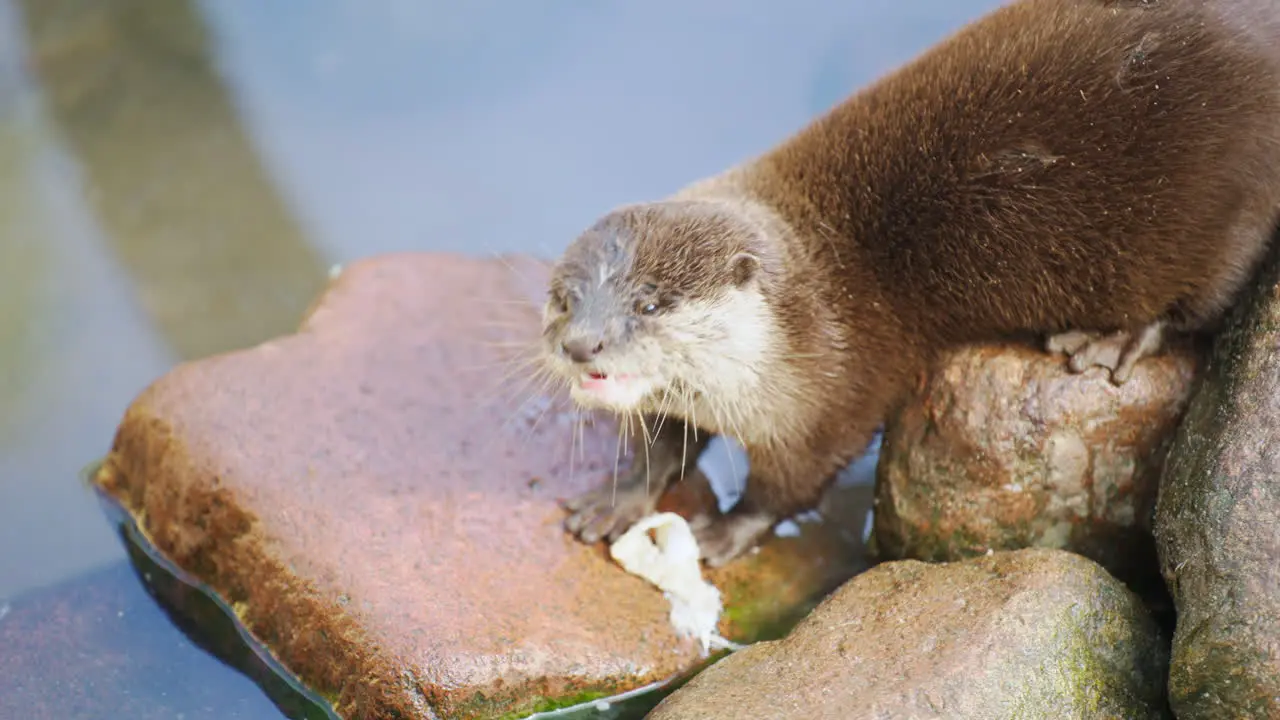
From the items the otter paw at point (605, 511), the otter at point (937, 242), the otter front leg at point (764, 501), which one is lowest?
the otter front leg at point (764, 501)

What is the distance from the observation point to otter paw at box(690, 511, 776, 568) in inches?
126

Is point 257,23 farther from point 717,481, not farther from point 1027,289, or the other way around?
point 1027,289

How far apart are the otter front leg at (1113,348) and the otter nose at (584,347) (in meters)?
1.10

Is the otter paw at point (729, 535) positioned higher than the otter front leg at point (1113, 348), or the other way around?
Answer: the otter front leg at point (1113, 348)

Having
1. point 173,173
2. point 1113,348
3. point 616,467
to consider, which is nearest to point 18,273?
point 173,173

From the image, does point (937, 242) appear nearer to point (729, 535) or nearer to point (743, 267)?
point (743, 267)

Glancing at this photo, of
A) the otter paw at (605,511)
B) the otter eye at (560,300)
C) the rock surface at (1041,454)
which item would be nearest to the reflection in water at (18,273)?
the otter paw at (605,511)

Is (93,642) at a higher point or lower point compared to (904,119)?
lower

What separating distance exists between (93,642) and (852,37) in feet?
11.9

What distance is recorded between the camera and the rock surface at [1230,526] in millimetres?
2309

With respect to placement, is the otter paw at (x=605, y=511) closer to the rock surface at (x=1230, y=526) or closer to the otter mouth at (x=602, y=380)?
the otter mouth at (x=602, y=380)

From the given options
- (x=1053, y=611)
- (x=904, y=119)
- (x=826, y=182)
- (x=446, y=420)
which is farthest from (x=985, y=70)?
(x=446, y=420)

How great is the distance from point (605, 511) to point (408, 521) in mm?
478

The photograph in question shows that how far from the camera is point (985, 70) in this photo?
2.94 metres
